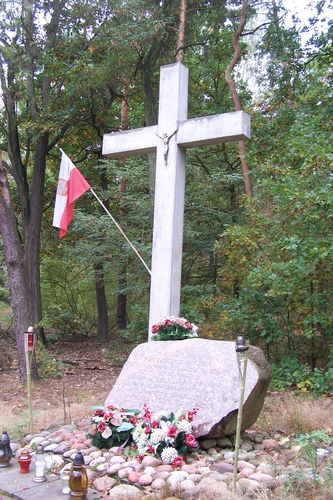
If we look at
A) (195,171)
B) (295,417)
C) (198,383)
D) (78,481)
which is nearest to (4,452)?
(78,481)

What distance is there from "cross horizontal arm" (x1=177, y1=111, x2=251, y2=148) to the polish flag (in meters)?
1.66

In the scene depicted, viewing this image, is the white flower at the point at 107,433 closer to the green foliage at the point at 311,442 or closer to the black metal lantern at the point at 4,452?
the black metal lantern at the point at 4,452

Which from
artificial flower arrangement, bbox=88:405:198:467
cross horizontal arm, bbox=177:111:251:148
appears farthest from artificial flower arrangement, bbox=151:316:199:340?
cross horizontal arm, bbox=177:111:251:148

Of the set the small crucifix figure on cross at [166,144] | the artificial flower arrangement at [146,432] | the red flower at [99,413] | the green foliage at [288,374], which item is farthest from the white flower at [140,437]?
the green foliage at [288,374]

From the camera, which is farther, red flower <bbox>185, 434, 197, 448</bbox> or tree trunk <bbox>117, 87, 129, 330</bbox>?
tree trunk <bbox>117, 87, 129, 330</bbox>

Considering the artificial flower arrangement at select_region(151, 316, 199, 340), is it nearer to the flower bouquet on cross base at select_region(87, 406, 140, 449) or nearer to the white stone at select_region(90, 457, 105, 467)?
the flower bouquet on cross base at select_region(87, 406, 140, 449)

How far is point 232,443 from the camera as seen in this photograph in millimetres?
4816

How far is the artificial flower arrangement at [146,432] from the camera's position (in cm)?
438

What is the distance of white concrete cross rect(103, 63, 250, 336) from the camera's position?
622cm

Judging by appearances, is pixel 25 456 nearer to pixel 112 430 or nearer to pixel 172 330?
pixel 112 430

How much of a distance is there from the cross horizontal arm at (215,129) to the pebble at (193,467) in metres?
3.43

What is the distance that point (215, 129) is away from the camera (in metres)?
6.23

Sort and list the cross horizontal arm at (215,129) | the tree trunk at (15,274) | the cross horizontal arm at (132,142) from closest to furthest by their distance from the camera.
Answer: the cross horizontal arm at (215,129)
the cross horizontal arm at (132,142)
the tree trunk at (15,274)

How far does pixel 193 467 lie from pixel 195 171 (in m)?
8.53
